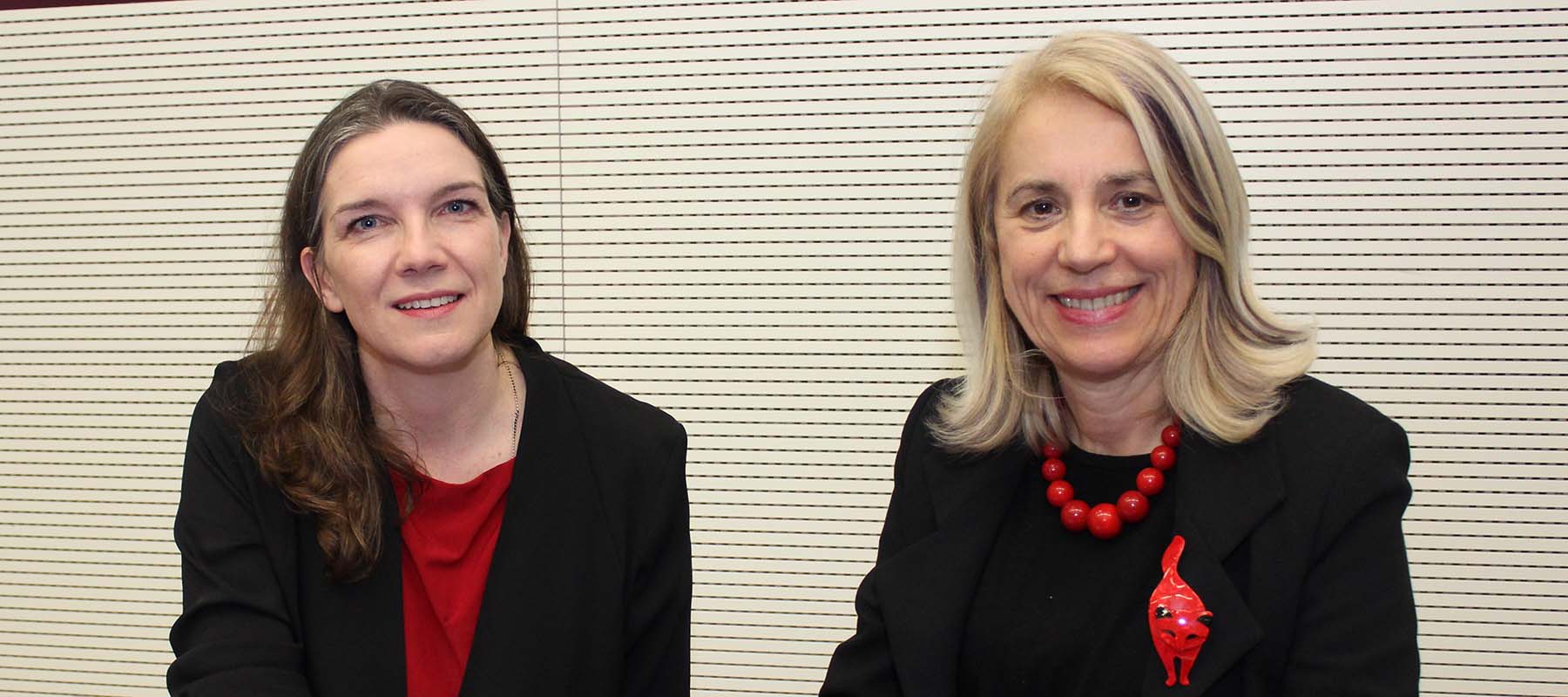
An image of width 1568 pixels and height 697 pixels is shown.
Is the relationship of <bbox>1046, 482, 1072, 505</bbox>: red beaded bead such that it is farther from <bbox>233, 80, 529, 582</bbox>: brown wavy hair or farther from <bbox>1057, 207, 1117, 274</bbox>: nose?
<bbox>233, 80, 529, 582</bbox>: brown wavy hair

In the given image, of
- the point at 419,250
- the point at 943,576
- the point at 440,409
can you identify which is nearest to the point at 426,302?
the point at 419,250

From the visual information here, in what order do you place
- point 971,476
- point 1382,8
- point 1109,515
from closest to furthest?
point 1109,515 < point 971,476 < point 1382,8

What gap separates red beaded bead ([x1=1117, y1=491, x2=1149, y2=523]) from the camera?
1.82 m

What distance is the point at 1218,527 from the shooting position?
5.64ft

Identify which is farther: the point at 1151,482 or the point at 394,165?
the point at 394,165

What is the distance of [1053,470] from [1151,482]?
16 cm

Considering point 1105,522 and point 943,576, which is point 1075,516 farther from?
point 943,576

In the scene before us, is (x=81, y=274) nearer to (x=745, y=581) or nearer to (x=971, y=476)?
(x=745, y=581)

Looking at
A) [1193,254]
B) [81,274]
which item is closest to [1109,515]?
[1193,254]

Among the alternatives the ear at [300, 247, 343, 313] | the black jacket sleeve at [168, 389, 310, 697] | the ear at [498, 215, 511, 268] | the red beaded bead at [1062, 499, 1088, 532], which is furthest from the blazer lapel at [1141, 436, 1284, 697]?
the ear at [300, 247, 343, 313]

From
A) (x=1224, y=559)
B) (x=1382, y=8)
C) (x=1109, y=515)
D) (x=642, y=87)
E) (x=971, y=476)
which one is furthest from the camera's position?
(x=642, y=87)

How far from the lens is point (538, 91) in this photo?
10.9ft

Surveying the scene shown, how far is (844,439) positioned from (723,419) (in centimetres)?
33

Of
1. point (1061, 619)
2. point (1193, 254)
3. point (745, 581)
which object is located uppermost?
point (1193, 254)
